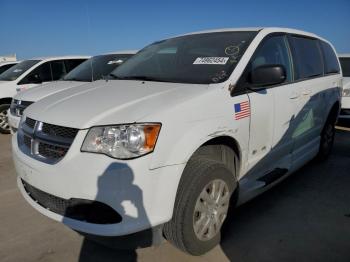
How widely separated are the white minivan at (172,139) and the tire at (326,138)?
1.19 meters

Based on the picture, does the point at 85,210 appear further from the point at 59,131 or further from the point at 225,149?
the point at 225,149

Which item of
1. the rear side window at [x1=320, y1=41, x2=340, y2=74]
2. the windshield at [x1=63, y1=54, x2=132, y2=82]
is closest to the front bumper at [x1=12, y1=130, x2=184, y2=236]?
the rear side window at [x1=320, y1=41, x2=340, y2=74]

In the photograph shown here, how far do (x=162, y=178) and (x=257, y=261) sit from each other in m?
1.11

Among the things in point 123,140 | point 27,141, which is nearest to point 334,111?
point 123,140

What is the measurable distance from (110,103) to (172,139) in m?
0.59

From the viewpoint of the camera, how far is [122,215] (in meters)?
2.20

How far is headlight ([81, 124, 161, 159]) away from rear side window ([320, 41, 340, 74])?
333cm

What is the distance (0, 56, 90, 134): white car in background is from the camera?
768cm

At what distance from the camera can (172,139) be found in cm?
225

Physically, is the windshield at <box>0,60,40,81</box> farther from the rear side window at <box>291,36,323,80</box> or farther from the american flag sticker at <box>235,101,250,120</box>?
the american flag sticker at <box>235,101,250,120</box>

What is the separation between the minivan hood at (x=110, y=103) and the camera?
2.30 m

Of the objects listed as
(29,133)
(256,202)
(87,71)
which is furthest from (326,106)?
(87,71)

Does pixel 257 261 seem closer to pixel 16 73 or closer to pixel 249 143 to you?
pixel 249 143

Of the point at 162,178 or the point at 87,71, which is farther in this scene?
the point at 87,71
